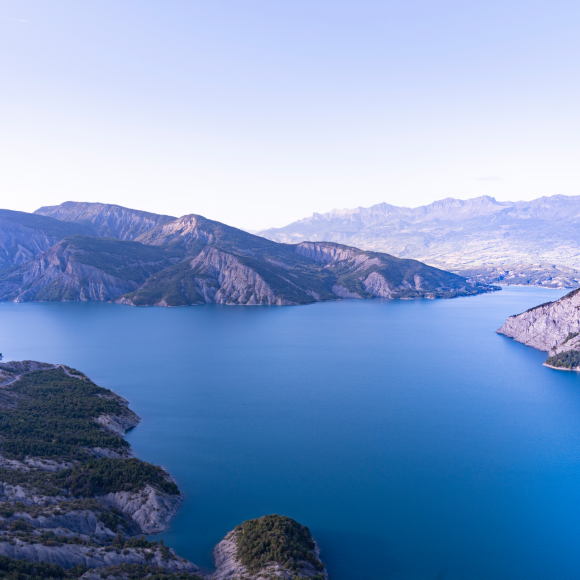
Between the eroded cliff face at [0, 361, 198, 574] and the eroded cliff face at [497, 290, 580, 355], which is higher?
the eroded cliff face at [497, 290, 580, 355]

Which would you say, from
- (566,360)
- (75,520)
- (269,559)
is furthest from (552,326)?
(75,520)

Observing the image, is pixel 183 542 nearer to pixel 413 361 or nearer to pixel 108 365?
pixel 108 365

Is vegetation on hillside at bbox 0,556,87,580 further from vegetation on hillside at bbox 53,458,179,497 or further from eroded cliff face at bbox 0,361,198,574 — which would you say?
vegetation on hillside at bbox 53,458,179,497

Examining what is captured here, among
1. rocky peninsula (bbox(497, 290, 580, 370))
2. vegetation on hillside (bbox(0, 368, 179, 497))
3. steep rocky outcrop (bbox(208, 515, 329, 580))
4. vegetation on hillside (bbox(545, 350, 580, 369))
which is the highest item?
rocky peninsula (bbox(497, 290, 580, 370))

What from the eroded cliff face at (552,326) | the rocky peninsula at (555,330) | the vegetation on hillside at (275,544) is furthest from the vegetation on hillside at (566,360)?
the vegetation on hillside at (275,544)

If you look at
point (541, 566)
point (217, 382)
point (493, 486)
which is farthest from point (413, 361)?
point (541, 566)

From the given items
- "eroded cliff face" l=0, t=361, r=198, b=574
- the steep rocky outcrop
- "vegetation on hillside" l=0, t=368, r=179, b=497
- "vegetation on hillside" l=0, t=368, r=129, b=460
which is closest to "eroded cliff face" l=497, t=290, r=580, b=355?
the steep rocky outcrop

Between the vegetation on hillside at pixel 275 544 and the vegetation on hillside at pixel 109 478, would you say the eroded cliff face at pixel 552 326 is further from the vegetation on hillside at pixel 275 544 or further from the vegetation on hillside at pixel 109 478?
the vegetation on hillside at pixel 109 478
